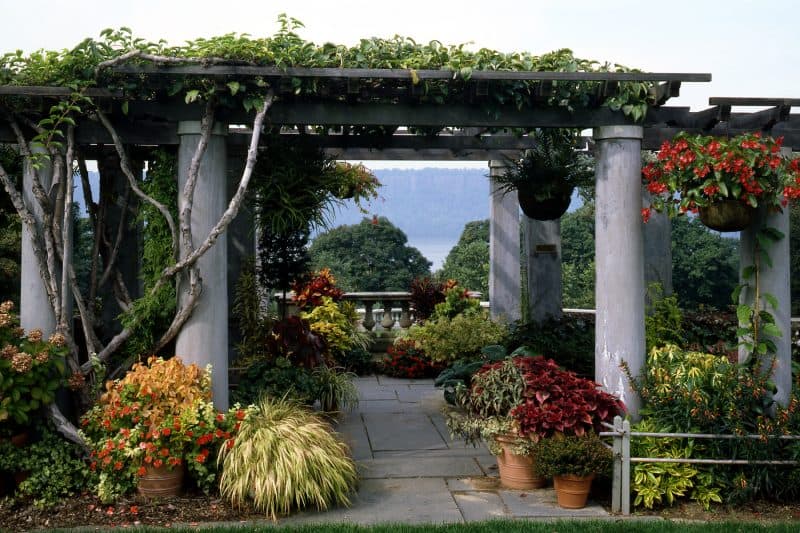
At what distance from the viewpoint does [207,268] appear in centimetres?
654

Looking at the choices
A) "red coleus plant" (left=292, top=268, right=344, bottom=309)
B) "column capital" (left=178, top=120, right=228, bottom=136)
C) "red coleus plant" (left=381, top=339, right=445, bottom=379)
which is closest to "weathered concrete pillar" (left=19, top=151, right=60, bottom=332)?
"column capital" (left=178, top=120, right=228, bottom=136)

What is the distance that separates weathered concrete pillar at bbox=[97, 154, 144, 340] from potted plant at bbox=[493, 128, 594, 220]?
3629mm

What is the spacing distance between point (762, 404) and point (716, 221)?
136cm

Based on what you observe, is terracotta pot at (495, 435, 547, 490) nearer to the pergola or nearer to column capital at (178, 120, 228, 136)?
the pergola

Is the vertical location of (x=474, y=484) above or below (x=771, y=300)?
below

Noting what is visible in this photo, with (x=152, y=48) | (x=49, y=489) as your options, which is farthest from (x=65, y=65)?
(x=49, y=489)

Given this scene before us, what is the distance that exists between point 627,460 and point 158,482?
3188 millimetres

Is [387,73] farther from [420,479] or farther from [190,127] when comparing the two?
[420,479]

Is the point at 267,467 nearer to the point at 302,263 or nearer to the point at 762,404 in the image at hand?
the point at 762,404

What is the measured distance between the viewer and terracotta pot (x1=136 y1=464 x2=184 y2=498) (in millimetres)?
5980

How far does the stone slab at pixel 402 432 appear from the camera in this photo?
7598 mm

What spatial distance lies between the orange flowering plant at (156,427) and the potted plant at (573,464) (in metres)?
2.17

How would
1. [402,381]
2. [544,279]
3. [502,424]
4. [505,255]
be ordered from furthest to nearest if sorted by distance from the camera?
[505,255]
[544,279]
[402,381]
[502,424]

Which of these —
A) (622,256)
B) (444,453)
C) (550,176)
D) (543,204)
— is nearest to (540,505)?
(444,453)
